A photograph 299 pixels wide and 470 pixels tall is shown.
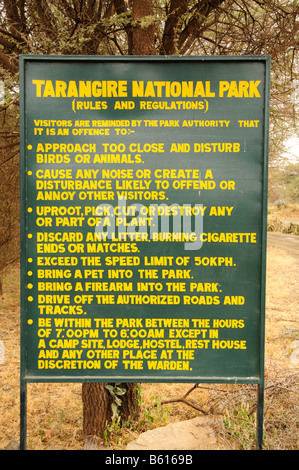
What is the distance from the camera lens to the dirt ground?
3619 mm

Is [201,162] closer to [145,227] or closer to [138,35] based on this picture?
[145,227]

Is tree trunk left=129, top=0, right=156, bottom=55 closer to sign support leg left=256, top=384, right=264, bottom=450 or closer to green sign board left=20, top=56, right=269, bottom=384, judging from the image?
green sign board left=20, top=56, right=269, bottom=384

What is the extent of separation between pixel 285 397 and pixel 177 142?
2.67 meters

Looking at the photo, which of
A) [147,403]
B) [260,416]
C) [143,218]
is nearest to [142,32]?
[143,218]

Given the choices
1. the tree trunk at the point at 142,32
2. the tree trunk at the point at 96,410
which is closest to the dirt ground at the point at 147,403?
the tree trunk at the point at 96,410

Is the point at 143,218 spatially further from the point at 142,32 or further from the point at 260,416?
the point at 142,32

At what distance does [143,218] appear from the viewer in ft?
9.45

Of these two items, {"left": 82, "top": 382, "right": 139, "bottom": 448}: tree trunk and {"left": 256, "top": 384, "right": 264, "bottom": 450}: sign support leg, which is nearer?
{"left": 256, "top": 384, "right": 264, "bottom": 450}: sign support leg

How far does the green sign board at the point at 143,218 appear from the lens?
2869 millimetres

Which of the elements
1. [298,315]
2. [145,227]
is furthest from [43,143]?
[298,315]

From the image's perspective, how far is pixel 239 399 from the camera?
3814mm

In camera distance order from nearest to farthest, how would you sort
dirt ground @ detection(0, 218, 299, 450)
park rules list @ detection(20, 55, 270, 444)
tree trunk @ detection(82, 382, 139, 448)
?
1. park rules list @ detection(20, 55, 270, 444)
2. dirt ground @ detection(0, 218, 299, 450)
3. tree trunk @ detection(82, 382, 139, 448)

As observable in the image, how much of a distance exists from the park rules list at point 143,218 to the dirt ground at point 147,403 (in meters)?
1.06

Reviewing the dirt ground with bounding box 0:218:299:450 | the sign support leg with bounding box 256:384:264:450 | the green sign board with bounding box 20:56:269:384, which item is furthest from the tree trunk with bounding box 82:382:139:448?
the sign support leg with bounding box 256:384:264:450
